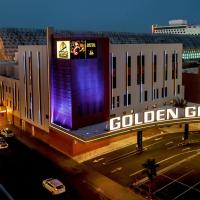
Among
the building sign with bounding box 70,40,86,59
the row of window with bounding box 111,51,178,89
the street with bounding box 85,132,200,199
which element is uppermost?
the building sign with bounding box 70,40,86,59

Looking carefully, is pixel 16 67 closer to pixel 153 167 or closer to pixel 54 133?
pixel 54 133

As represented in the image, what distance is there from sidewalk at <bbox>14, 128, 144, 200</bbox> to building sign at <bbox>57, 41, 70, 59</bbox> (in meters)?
17.2

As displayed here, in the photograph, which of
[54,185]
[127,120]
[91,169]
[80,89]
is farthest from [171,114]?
[54,185]

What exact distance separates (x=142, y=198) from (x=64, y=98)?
21.3 metres

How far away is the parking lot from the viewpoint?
136 feet

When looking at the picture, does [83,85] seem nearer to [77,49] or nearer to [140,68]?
[77,49]

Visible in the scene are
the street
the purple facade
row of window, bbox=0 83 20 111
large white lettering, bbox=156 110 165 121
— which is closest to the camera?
the street

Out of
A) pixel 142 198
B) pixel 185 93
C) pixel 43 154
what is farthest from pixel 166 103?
pixel 142 198

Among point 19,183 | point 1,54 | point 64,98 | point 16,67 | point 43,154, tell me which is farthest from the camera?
point 1,54

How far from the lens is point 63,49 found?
52344 millimetres

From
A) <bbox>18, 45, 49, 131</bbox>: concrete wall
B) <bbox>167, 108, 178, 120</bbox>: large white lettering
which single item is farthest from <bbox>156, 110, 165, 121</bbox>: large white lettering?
<bbox>18, 45, 49, 131</bbox>: concrete wall

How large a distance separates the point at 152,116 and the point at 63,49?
1832 cm

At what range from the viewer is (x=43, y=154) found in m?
57.7

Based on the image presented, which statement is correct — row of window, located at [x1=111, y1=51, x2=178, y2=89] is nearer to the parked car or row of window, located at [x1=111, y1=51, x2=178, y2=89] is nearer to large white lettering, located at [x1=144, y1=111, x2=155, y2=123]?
large white lettering, located at [x1=144, y1=111, x2=155, y2=123]
